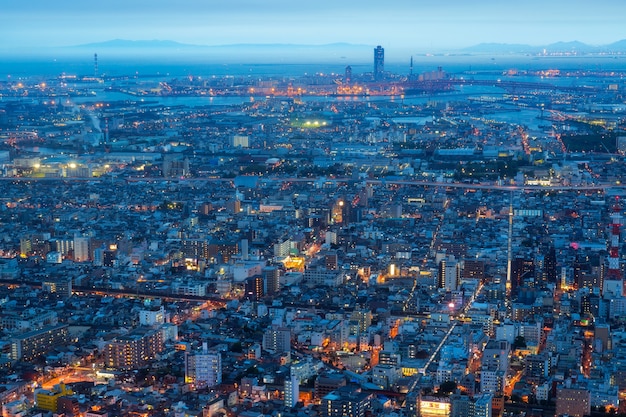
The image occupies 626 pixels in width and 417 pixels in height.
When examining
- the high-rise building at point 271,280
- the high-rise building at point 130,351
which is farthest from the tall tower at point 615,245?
the high-rise building at point 130,351

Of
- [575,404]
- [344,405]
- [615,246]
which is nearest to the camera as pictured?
[344,405]

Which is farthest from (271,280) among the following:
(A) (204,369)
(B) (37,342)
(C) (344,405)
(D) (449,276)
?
(C) (344,405)

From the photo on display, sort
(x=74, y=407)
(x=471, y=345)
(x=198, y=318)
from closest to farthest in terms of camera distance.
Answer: (x=74, y=407) < (x=471, y=345) < (x=198, y=318)

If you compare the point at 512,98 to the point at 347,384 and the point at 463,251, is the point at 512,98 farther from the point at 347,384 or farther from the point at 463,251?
the point at 347,384

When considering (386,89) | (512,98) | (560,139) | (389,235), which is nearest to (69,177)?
(389,235)

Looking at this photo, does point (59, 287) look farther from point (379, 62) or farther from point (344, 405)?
point (379, 62)

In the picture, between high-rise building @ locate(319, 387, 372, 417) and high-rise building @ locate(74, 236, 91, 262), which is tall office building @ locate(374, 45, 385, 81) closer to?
high-rise building @ locate(74, 236, 91, 262)
